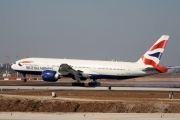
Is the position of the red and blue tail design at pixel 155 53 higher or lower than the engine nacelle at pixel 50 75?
higher

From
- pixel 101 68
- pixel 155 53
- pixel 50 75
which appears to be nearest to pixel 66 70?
pixel 50 75

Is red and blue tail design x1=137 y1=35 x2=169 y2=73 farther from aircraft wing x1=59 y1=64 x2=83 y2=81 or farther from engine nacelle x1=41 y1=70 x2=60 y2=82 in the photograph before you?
engine nacelle x1=41 y1=70 x2=60 y2=82

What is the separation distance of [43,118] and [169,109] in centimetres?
1626

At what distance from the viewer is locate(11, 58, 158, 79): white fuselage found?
3343 inches

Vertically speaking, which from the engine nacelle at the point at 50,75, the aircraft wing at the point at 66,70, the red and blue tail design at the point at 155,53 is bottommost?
the engine nacelle at the point at 50,75

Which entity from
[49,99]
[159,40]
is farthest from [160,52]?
[49,99]

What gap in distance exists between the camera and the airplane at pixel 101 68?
84062 mm

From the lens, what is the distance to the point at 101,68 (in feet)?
283

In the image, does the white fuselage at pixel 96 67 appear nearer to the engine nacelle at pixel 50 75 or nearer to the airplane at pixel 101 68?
the airplane at pixel 101 68

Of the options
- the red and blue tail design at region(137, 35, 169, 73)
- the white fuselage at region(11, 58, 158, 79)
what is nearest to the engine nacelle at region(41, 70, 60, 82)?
the white fuselage at region(11, 58, 158, 79)

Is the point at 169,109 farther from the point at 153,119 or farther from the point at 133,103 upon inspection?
the point at 153,119

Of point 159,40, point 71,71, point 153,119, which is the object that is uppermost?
point 159,40

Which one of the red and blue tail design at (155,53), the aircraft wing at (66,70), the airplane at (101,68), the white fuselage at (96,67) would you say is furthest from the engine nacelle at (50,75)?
the red and blue tail design at (155,53)

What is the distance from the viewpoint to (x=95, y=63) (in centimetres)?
8750
